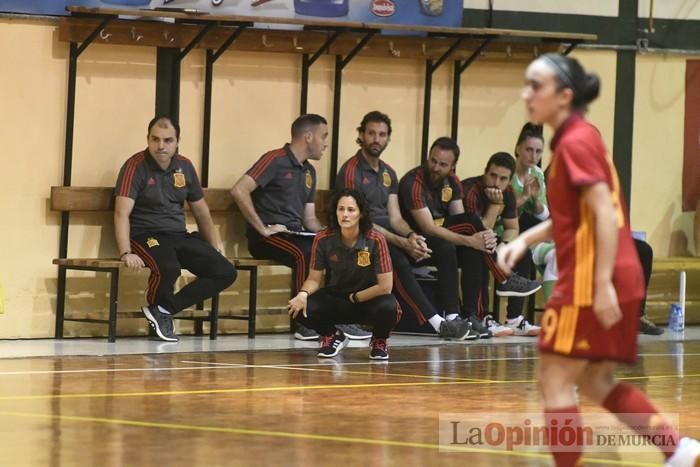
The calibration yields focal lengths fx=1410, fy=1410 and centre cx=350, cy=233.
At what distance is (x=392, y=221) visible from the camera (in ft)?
33.3

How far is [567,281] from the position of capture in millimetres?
4281

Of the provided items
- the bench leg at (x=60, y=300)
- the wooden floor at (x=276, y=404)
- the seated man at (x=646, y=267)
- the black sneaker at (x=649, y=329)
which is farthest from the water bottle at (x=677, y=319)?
the bench leg at (x=60, y=300)

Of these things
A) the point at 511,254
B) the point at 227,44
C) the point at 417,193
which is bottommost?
the point at 511,254

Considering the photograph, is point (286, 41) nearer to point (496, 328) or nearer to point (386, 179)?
point (386, 179)

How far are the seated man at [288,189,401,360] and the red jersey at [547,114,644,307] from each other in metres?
3.80

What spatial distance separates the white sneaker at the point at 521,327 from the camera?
10.4 meters

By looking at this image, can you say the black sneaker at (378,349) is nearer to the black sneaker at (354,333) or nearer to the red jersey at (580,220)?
Answer: the black sneaker at (354,333)

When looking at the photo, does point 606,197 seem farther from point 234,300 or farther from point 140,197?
point 234,300

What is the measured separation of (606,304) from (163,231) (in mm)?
5661

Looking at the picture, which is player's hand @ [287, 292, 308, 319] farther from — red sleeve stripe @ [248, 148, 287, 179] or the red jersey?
the red jersey

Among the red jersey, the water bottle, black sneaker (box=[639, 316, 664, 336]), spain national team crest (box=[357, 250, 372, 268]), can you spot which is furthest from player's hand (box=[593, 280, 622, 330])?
the water bottle

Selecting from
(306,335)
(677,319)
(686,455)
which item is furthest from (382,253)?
(686,455)

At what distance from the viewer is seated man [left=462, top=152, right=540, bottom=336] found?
33.6ft

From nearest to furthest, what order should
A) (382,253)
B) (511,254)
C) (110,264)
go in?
(511,254) → (382,253) → (110,264)
